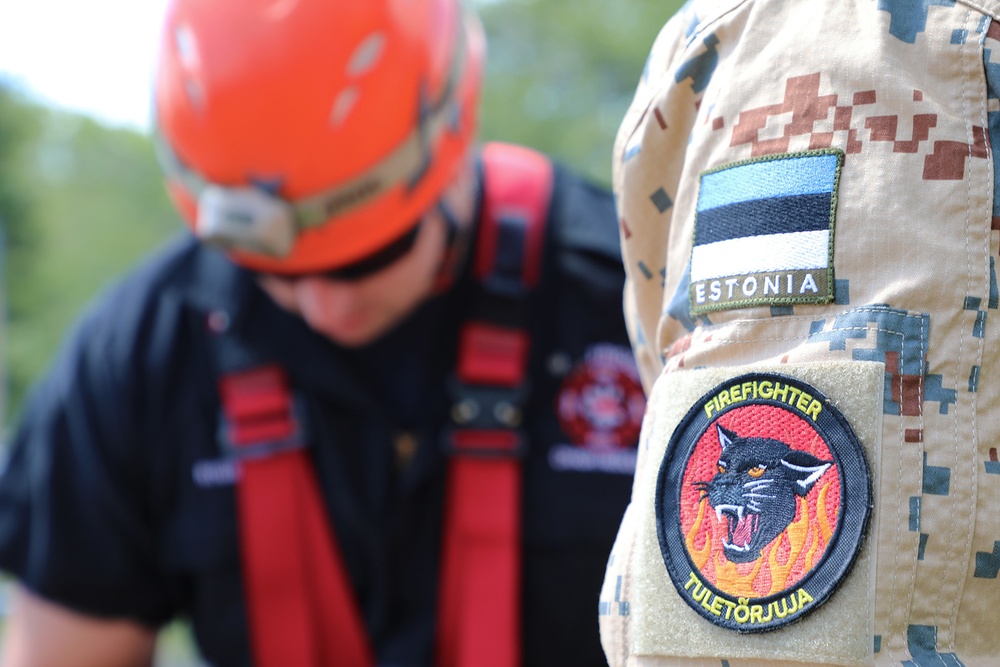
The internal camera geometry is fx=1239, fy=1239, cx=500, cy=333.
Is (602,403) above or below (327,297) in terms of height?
below

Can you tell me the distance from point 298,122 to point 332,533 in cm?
83

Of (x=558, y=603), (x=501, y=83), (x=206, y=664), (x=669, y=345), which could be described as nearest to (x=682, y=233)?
(x=669, y=345)

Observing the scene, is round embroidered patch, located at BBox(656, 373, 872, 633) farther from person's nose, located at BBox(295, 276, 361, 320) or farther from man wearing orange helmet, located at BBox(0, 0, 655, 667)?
person's nose, located at BBox(295, 276, 361, 320)

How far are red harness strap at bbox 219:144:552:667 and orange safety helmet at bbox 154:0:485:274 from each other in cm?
32

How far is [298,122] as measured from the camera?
7.03 feet

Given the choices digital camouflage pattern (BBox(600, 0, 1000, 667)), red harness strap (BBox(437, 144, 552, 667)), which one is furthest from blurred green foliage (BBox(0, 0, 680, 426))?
digital camouflage pattern (BBox(600, 0, 1000, 667))

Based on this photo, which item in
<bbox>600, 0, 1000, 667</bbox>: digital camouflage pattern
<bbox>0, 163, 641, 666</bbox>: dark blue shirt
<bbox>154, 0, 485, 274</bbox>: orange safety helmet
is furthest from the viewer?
<bbox>0, 163, 641, 666</bbox>: dark blue shirt

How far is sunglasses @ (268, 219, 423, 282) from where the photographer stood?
235 centimetres

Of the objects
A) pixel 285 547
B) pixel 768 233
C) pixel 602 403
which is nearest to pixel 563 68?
pixel 602 403

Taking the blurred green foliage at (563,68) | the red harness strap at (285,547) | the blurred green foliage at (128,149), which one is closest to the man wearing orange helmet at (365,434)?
the red harness strap at (285,547)

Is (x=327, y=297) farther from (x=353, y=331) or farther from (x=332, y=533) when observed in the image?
(x=332, y=533)

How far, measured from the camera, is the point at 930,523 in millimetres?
748

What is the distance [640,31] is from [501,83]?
71.0 inches

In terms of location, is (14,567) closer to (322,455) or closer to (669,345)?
(322,455)
